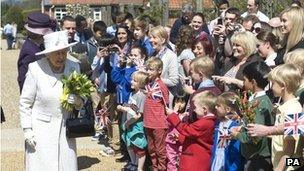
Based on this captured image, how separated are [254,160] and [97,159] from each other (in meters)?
4.24

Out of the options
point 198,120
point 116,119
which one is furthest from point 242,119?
point 116,119

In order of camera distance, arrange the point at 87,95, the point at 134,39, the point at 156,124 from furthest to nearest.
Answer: the point at 134,39 → the point at 156,124 → the point at 87,95

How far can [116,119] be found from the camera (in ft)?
32.5

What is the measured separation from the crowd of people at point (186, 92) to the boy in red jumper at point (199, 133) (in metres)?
0.01

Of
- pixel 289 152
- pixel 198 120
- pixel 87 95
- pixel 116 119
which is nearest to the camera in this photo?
pixel 289 152

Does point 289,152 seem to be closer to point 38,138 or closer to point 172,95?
point 38,138

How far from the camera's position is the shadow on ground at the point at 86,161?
8.88 m

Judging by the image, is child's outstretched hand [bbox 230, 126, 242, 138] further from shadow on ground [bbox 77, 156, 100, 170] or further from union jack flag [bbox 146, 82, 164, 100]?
shadow on ground [bbox 77, 156, 100, 170]

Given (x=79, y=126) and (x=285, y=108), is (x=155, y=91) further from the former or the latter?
(x=285, y=108)

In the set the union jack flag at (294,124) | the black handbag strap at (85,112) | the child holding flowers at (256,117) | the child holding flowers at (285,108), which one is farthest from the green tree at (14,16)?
the union jack flag at (294,124)

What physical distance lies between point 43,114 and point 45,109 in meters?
0.05

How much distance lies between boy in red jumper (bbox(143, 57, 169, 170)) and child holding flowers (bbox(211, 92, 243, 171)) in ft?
4.36

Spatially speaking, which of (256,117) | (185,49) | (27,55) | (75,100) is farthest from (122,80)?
(256,117)

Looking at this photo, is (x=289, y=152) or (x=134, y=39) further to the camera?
(x=134, y=39)
